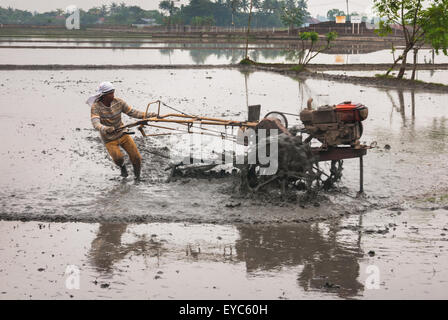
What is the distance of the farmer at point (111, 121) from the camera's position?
857 cm

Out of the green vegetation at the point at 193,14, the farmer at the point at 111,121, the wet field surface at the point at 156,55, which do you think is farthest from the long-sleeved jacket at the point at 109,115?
the green vegetation at the point at 193,14

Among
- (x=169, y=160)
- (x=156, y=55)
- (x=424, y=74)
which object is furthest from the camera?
(x=156, y=55)

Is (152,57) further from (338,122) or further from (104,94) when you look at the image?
(338,122)

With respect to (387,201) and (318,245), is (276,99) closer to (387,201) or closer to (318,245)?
(387,201)

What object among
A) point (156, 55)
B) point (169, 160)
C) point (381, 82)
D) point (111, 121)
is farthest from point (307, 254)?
point (156, 55)

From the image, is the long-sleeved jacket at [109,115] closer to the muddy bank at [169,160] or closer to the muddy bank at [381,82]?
the muddy bank at [169,160]

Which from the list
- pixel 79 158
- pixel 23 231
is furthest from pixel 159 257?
pixel 79 158

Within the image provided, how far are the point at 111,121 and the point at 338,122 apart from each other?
337 cm

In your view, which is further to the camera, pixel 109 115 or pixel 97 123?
pixel 109 115

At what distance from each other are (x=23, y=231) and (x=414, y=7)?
20.7m

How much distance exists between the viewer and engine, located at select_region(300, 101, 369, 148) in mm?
7723

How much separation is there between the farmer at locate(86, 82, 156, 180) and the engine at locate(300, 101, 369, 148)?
2652 mm

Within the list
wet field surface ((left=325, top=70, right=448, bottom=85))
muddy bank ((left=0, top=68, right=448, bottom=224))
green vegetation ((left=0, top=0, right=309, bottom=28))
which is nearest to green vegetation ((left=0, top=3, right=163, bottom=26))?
green vegetation ((left=0, top=0, right=309, bottom=28))

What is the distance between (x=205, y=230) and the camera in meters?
6.98
